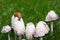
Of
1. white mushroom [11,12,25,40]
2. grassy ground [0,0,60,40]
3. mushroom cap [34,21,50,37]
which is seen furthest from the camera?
grassy ground [0,0,60,40]

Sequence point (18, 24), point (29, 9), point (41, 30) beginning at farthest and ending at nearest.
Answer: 1. point (29, 9)
2. point (18, 24)
3. point (41, 30)

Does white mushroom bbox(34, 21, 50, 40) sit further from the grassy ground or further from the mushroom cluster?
the grassy ground

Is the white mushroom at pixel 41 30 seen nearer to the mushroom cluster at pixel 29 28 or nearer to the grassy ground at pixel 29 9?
the mushroom cluster at pixel 29 28

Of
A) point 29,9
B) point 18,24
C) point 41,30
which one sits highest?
point 29,9

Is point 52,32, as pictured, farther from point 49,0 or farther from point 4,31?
point 49,0

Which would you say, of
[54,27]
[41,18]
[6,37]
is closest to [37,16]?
[41,18]

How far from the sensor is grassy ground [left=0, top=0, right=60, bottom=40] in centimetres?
548

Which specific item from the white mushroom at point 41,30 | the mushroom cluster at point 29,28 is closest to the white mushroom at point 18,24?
the mushroom cluster at point 29,28

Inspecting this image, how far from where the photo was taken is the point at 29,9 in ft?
19.5

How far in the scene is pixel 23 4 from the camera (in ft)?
20.7

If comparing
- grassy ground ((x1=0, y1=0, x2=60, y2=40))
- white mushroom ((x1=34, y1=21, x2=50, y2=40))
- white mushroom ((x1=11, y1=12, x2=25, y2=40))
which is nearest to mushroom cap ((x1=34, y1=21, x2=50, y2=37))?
white mushroom ((x1=34, y1=21, x2=50, y2=40))

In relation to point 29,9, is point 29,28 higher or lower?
lower

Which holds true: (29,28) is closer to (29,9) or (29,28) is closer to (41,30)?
(41,30)

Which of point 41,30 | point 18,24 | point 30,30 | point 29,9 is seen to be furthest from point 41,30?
point 29,9
